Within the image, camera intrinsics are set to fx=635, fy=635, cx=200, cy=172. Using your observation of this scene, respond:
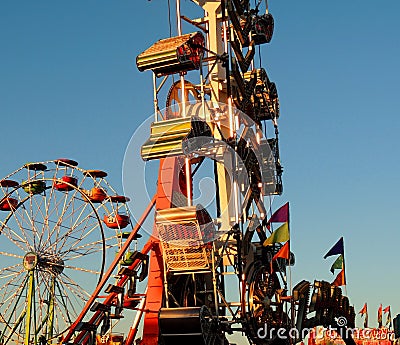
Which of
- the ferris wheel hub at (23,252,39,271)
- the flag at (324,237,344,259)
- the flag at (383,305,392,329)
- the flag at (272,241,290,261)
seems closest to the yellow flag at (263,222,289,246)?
the flag at (272,241,290,261)

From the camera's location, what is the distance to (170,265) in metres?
17.5

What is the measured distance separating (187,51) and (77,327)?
8740 millimetres

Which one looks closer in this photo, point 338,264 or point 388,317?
point 338,264

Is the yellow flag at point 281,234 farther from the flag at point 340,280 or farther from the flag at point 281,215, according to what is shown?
the flag at point 340,280

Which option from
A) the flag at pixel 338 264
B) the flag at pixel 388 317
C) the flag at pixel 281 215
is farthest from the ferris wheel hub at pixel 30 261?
the flag at pixel 388 317

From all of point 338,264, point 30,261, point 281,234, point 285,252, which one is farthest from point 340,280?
point 30,261

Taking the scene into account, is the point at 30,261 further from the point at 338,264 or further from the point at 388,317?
the point at 388,317

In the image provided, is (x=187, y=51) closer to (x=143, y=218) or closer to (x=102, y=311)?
(x=143, y=218)

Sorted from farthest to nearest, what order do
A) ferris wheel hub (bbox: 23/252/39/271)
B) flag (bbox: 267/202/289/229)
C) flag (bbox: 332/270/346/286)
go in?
1. ferris wheel hub (bbox: 23/252/39/271)
2. flag (bbox: 332/270/346/286)
3. flag (bbox: 267/202/289/229)

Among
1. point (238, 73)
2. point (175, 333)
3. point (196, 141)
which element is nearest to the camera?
point (175, 333)

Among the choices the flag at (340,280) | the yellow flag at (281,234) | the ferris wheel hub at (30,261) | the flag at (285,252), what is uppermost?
the ferris wheel hub at (30,261)

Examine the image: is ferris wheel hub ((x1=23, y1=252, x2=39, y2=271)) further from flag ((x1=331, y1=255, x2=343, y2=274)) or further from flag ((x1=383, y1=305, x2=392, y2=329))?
flag ((x1=383, y1=305, x2=392, y2=329))

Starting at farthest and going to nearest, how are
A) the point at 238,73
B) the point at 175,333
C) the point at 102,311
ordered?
1. the point at 238,73
2. the point at 102,311
3. the point at 175,333

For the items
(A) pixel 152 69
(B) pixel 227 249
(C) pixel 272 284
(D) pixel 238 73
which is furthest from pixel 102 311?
(D) pixel 238 73
